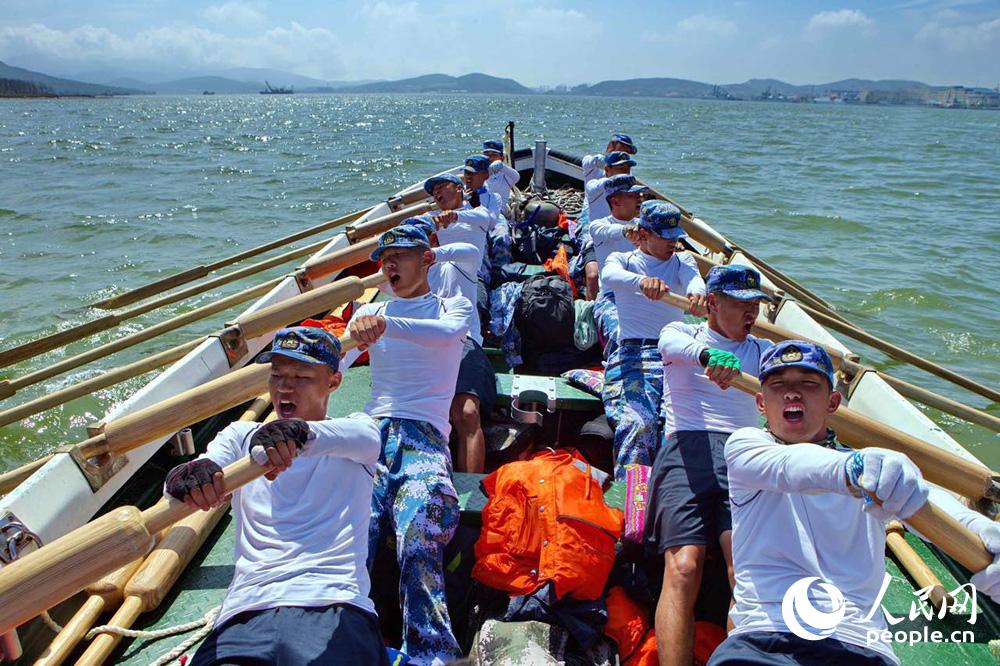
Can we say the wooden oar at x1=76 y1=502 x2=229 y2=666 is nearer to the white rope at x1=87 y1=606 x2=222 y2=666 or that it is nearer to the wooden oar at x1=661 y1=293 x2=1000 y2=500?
the white rope at x1=87 y1=606 x2=222 y2=666

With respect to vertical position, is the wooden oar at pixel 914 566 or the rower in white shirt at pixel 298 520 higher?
the rower in white shirt at pixel 298 520

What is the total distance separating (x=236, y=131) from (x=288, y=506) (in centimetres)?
4699

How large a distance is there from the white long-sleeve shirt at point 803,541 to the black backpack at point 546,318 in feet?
10.8

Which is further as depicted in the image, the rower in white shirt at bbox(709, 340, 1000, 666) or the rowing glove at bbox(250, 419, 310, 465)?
the rowing glove at bbox(250, 419, 310, 465)

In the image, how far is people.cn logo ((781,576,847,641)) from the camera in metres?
2.28

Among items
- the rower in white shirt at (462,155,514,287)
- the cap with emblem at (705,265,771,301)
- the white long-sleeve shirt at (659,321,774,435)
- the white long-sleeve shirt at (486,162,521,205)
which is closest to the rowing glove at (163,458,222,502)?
the white long-sleeve shirt at (659,321,774,435)

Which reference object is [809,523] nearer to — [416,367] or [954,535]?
[954,535]

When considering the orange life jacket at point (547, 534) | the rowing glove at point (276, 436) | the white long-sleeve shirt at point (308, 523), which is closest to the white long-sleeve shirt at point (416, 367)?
the orange life jacket at point (547, 534)

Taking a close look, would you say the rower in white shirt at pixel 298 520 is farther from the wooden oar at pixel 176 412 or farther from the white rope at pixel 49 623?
the white rope at pixel 49 623

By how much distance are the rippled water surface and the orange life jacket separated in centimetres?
613

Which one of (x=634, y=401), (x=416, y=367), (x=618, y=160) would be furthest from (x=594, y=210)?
(x=416, y=367)

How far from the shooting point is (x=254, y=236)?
15414 millimetres

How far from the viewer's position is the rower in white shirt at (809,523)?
2.22 meters

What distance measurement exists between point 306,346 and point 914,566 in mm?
3347
